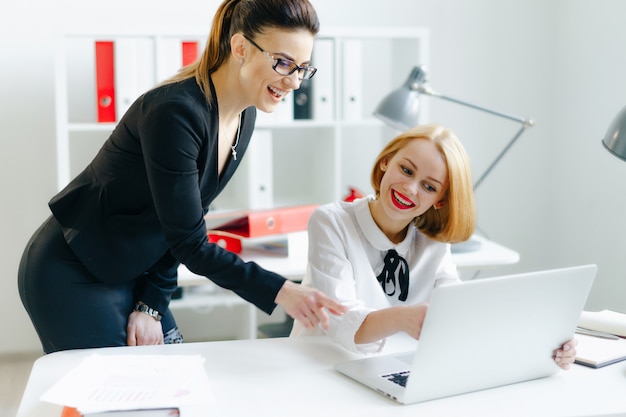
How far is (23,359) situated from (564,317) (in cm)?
259

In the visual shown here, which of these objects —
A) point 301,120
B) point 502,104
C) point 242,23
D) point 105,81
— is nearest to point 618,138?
point 242,23

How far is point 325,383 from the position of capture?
1.31 meters

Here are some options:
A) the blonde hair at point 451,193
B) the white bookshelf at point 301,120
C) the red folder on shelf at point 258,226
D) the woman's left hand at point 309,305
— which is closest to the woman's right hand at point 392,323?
the woman's left hand at point 309,305

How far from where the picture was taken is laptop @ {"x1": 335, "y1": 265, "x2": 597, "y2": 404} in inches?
47.6

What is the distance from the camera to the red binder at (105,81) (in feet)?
9.13

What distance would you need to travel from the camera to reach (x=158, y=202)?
1.45m

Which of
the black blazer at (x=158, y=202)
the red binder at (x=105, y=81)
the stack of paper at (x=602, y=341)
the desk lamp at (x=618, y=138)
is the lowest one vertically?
the stack of paper at (x=602, y=341)

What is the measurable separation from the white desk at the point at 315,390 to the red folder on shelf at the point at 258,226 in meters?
1.01

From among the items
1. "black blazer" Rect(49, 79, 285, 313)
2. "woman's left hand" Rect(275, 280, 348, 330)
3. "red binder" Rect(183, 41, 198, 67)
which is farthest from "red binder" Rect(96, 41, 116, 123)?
"woman's left hand" Rect(275, 280, 348, 330)

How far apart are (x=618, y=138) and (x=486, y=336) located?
0.50 metres

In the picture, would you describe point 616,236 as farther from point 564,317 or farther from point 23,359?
point 23,359

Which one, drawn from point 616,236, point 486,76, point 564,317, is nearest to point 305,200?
point 486,76

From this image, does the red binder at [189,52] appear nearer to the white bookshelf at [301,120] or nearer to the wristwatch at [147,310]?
the white bookshelf at [301,120]

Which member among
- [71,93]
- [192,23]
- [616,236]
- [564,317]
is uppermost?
[192,23]
